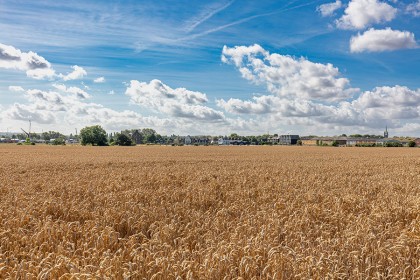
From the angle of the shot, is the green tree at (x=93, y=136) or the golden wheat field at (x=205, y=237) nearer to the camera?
the golden wheat field at (x=205, y=237)

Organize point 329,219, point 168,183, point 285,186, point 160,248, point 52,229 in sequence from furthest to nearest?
point 168,183
point 285,186
point 329,219
point 52,229
point 160,248

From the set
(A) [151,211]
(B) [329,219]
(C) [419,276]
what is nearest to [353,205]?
(B) [329,219]

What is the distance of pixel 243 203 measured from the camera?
1455cm

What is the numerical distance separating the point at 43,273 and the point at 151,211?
22.4 ft

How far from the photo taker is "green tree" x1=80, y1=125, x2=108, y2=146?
162 metres

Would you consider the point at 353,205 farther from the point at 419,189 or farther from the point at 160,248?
the point at 160,248

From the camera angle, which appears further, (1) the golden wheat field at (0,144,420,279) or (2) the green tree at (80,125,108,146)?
(2) the green tree at (80,125,108,146)

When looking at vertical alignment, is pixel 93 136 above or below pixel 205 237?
above

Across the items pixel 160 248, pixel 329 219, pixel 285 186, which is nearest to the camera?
pixel 160 248

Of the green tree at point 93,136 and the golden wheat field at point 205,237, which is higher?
the green tree at point 93,136

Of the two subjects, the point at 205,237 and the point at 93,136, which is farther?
the point at 93,136

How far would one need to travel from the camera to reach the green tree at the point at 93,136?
16238 cm

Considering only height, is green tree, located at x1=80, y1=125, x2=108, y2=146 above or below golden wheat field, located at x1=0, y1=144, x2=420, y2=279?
above

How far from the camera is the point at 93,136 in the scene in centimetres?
16225
